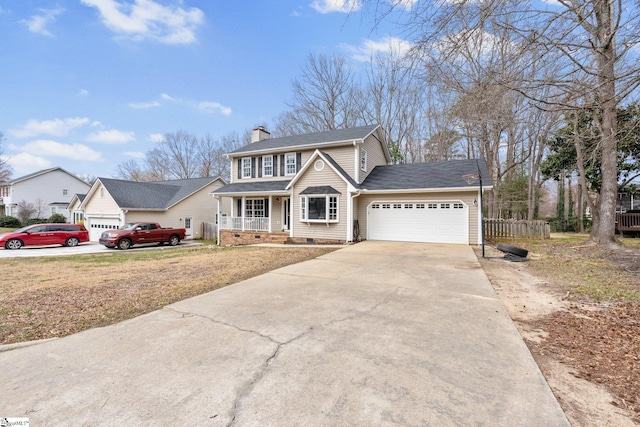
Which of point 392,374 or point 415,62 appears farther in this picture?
point 415,62

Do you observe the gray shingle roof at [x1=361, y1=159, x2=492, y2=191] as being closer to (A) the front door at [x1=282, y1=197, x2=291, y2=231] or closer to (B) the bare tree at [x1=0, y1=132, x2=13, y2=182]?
(A) the front door at [x1=282, y1=197, x2=291, y2=231]

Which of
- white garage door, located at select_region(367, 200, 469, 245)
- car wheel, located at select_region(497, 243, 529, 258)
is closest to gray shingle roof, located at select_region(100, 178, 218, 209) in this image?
white garage door, located at select_region(367, 200, 469, 245)

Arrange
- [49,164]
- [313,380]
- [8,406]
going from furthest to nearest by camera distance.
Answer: [49,164], [313,380], [8,406]

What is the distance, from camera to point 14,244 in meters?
16.2

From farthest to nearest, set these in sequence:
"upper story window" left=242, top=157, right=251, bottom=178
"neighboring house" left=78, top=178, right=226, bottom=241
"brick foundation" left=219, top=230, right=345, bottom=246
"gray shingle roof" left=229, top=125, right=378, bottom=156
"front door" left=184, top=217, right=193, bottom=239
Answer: "front door" left=184, top=217, right=193, bottom=239, "neighboring house" left=78, top=178, right=226, bottom=241, "upper story window" left=242, top=157, right=251, bottom=178, "gray shingle roof" left=229, top=125, right=378, bottom=156, "brick foundation" left=219, top=230, right=345, bottom=246

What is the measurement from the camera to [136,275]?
734 cm

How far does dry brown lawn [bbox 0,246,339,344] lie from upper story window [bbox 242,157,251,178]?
35.1 feet

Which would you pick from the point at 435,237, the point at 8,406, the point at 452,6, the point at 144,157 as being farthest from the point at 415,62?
the point at 144,157

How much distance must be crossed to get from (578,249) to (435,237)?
5287mm

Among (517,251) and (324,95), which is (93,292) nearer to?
(517,251)

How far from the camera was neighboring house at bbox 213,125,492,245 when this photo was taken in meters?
13.4

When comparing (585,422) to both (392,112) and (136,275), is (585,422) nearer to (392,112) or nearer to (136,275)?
(136,275)

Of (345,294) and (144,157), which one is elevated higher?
(144,157)

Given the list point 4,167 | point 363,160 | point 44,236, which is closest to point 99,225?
point 44,236
